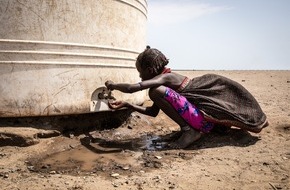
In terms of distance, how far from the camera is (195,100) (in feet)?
10.7

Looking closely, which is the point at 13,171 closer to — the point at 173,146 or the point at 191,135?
the point at 173,146

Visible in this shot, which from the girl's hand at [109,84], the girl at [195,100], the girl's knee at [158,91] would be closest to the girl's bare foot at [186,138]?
the girl at [195,100]

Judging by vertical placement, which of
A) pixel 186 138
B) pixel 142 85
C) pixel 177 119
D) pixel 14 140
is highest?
pixel 142 85

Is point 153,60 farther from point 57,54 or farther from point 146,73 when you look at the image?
point 57,54

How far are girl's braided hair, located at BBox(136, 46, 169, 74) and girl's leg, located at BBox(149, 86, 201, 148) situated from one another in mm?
256

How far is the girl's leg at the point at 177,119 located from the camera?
3.11 metres

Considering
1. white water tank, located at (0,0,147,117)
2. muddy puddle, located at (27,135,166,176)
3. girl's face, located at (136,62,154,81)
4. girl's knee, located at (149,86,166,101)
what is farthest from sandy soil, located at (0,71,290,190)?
girl's face, located at (136,62,154,81)

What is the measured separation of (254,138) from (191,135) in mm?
769

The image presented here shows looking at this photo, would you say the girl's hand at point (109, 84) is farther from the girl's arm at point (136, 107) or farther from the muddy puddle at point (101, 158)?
the muddy puddle at point (101, 158)

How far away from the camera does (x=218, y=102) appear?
10.5ft

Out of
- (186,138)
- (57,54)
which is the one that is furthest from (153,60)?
(57,54)

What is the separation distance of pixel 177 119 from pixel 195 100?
299 mm

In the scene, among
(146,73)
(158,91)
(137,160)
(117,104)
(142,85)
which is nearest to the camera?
(137,160)

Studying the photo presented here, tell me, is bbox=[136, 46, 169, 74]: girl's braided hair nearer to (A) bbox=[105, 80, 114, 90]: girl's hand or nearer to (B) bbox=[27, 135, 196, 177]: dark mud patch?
(A) bbox=[105, 80, 114, 90]: girl's hand
